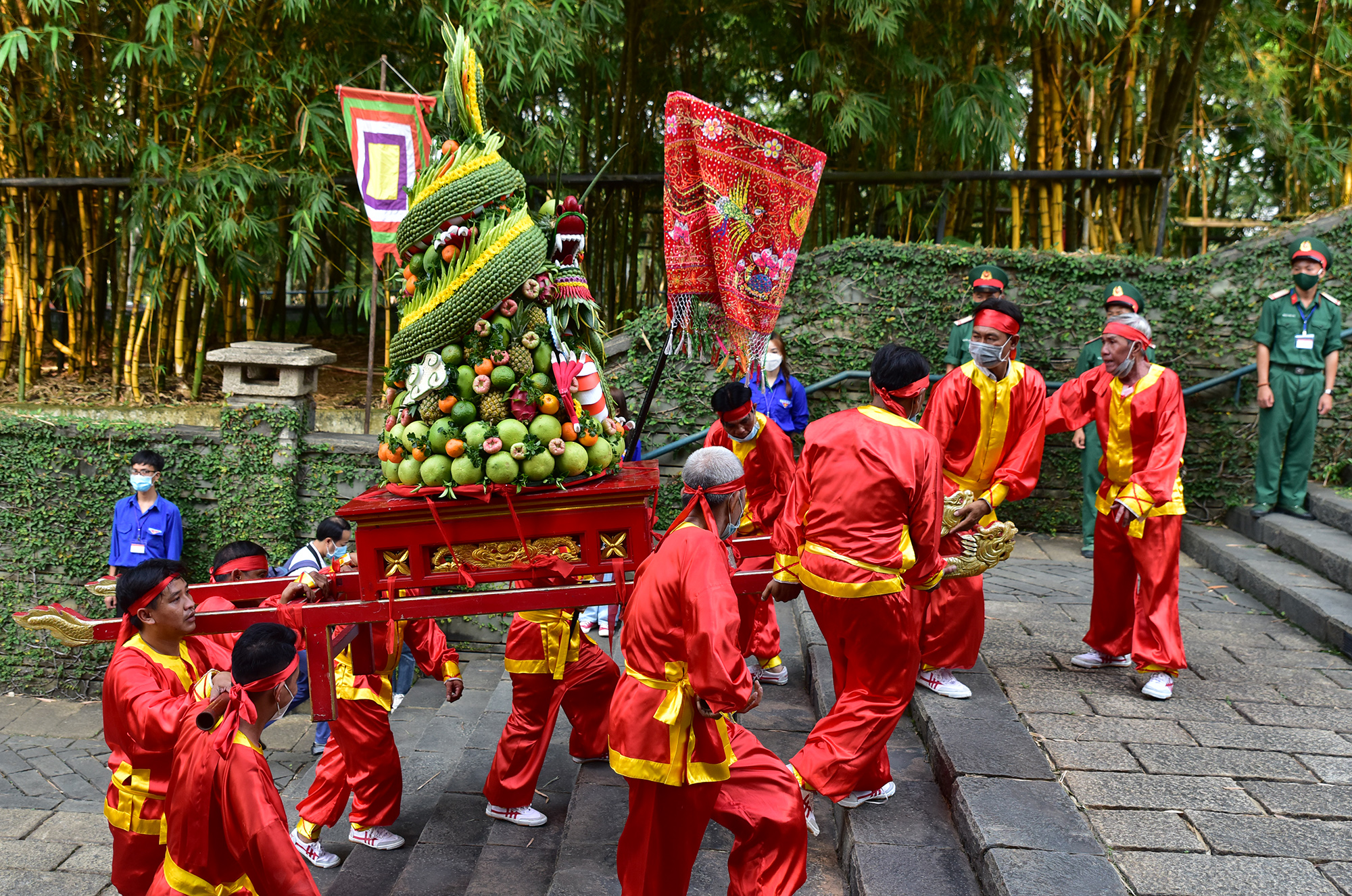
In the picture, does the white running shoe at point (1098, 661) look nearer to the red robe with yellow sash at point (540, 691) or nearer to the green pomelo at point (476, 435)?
the red robe with yellow sash at point (540, 691)

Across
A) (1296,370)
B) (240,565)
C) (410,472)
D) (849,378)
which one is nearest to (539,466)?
(410,472)

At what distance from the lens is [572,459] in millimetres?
3271

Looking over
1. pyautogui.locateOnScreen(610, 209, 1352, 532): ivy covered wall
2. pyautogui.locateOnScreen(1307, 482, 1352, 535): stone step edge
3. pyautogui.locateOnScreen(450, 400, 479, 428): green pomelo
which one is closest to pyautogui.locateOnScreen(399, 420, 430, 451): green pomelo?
pyautogui.locateOnScreen(450, 400, 479, 428): green pomelo

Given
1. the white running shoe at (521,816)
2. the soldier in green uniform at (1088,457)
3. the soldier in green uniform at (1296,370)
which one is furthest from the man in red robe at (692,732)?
the soldier in green uniform at (1296,370)

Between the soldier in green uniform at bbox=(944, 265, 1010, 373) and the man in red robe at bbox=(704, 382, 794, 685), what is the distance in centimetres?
215

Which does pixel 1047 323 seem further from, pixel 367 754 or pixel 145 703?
pixel 145 703

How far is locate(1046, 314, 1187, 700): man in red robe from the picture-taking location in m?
4.41

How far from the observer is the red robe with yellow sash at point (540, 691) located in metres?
4.10

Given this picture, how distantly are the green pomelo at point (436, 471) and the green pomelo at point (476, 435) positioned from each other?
100 mm

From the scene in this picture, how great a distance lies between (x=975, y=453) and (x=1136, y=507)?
2.64 feet

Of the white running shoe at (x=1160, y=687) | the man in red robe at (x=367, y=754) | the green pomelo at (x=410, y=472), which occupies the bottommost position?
the man in red robe at (x=367, y=754)

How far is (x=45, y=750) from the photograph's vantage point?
6281mm

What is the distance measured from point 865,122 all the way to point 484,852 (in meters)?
5.89

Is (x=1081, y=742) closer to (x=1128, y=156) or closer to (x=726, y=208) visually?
(x=726, y=208)
